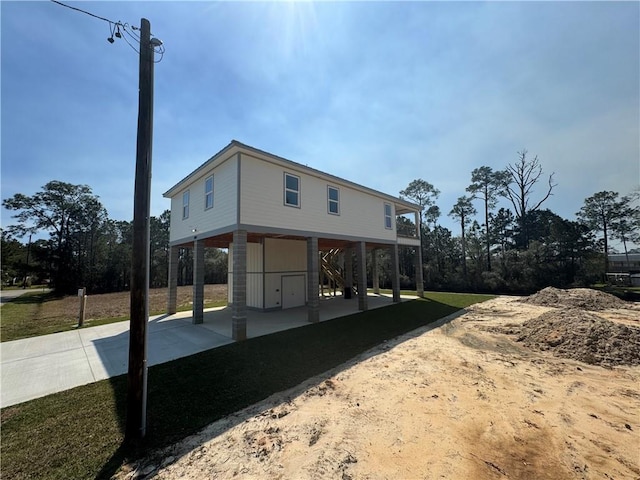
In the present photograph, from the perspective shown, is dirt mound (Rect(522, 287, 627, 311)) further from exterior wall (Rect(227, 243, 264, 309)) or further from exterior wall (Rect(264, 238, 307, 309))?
exterior wall (Rect(227, 243, 264, 309))

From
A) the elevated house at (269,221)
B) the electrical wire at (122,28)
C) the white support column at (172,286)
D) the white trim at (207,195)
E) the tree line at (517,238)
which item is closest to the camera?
the electrical wire at (122,28)

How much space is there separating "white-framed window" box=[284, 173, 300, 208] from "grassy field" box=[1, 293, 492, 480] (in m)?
4.90

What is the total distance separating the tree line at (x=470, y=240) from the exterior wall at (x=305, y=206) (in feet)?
33.2

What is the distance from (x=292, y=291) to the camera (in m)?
14.3

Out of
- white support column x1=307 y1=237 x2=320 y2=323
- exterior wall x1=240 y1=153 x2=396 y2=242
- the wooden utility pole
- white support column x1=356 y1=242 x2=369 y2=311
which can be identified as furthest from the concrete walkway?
exterior wall x1=240 y1=153 x2=396 y2=242

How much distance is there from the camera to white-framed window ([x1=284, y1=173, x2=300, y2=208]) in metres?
9.83

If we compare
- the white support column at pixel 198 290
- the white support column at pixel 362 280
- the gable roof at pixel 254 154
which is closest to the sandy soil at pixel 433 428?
the white support column at pixel 362 280

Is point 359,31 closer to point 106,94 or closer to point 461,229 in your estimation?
point 106,94

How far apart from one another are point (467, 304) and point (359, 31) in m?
14.3

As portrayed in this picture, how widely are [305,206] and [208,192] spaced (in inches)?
151

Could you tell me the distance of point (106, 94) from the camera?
6.26 metres

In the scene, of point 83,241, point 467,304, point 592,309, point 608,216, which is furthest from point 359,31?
point 608,216

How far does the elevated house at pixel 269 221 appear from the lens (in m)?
8.46

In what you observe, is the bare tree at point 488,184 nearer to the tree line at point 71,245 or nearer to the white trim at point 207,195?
the white trim at point 207,195
